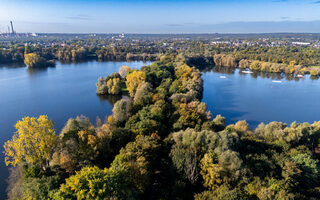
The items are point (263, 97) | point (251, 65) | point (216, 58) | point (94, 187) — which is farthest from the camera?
point (216, 58)

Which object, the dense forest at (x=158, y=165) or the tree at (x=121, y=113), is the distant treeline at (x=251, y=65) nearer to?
the tree at (x=121, y=113)

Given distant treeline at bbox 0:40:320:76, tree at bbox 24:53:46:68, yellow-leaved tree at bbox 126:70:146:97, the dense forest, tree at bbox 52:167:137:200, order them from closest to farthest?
tree at bbox 52:167:137:200 < the dense forest < yellow-leaved tree at bbox 126:70:146:97 < tree at bbox 24:53:46:68 < distant treeline at bbox 0:40:320:76

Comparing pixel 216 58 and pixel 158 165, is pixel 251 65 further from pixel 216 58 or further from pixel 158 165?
pixel 158 165

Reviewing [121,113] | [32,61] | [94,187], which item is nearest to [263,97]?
[121,113]

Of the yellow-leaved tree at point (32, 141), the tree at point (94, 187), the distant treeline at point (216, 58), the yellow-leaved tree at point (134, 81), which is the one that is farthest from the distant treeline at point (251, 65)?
the tree at point (94, 187)

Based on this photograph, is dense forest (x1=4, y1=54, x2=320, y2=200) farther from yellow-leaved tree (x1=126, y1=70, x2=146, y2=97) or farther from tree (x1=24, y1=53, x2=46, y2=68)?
tree (x1=24, y1=53, x2=46, y2=68)

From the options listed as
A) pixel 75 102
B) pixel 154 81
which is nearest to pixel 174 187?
pixel 75 102

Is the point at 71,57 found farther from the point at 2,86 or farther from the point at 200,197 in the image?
the point at 200,197

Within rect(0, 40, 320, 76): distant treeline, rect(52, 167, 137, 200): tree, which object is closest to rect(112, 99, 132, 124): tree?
rect(52, 167, 137, 200): tree

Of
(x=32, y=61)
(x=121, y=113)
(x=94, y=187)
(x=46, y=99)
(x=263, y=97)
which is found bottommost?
(x=263, y=97)
